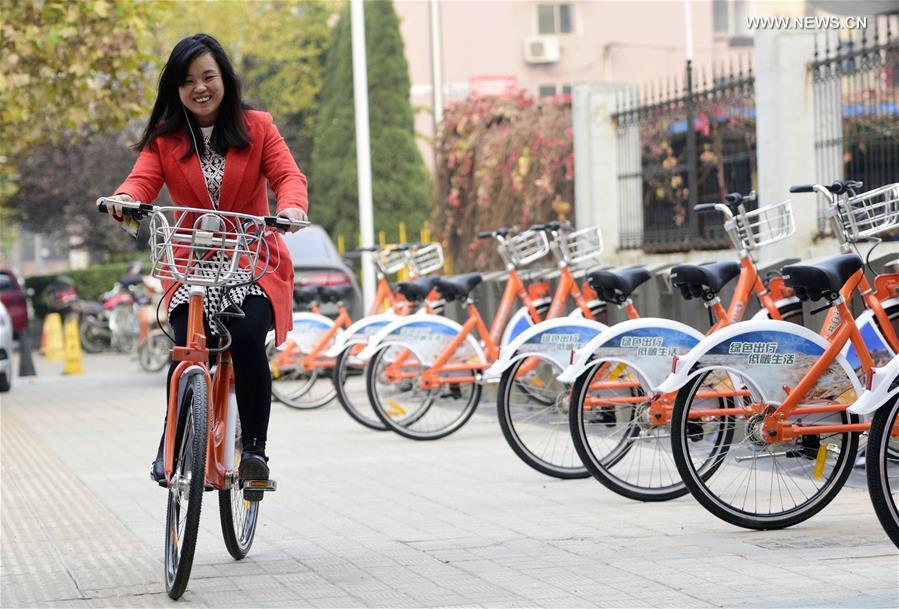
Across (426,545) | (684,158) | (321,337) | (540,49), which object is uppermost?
(540,49)

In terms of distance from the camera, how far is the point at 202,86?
5.74 metres

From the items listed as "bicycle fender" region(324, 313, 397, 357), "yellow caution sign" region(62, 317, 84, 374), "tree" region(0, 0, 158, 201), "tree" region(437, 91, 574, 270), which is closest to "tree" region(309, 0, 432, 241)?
"tree" region(437, 91, 574, 270)

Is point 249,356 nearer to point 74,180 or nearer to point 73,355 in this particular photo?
point 73,355

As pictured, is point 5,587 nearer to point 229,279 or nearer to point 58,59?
point 229,279

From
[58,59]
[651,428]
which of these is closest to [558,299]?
[651,428]

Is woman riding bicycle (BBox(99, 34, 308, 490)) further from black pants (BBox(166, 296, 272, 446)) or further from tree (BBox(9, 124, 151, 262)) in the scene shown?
tree (BBox(9, 124, 151, 262))

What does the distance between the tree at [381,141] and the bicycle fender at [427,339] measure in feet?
93.9

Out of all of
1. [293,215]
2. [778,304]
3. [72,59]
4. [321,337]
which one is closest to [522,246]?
[321,337]

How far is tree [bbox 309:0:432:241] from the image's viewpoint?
39.0m

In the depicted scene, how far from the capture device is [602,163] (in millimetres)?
16516

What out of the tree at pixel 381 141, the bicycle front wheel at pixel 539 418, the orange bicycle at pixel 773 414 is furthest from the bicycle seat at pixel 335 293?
the tree at pixel 381 141

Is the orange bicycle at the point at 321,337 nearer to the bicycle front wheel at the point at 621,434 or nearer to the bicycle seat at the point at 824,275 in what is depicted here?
the bicycle front wheel at the point at 621,434

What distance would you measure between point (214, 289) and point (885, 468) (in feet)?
7.87

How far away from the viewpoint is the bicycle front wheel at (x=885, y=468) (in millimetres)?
5391
